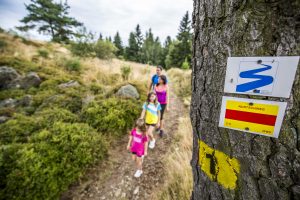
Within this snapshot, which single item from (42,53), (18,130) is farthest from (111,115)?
(42,53)

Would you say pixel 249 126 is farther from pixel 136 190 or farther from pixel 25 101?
pixel 25 101

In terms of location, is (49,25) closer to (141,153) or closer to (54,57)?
(54,57)

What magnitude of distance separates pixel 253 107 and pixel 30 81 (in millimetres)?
7685

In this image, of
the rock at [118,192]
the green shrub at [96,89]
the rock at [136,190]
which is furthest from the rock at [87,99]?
the rock at [136,190]

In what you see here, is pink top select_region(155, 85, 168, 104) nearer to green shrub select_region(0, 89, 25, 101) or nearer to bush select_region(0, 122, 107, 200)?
bush select_region(0, 122, 107, 200)

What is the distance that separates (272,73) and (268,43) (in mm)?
106

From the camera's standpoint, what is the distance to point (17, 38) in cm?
1197

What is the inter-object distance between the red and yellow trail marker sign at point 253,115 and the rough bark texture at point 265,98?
0.07ft

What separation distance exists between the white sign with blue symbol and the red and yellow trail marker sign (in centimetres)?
4

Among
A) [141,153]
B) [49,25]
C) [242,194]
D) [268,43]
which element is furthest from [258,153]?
[49,25]

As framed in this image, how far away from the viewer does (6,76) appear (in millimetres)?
6105

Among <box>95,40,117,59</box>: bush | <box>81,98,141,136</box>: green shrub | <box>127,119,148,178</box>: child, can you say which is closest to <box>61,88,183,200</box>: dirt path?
<box>127,119,148,178</box>: child

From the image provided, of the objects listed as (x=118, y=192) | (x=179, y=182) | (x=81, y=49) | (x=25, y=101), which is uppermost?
(x=81, y=49)

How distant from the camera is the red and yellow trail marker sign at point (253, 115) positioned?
1.86 ft
